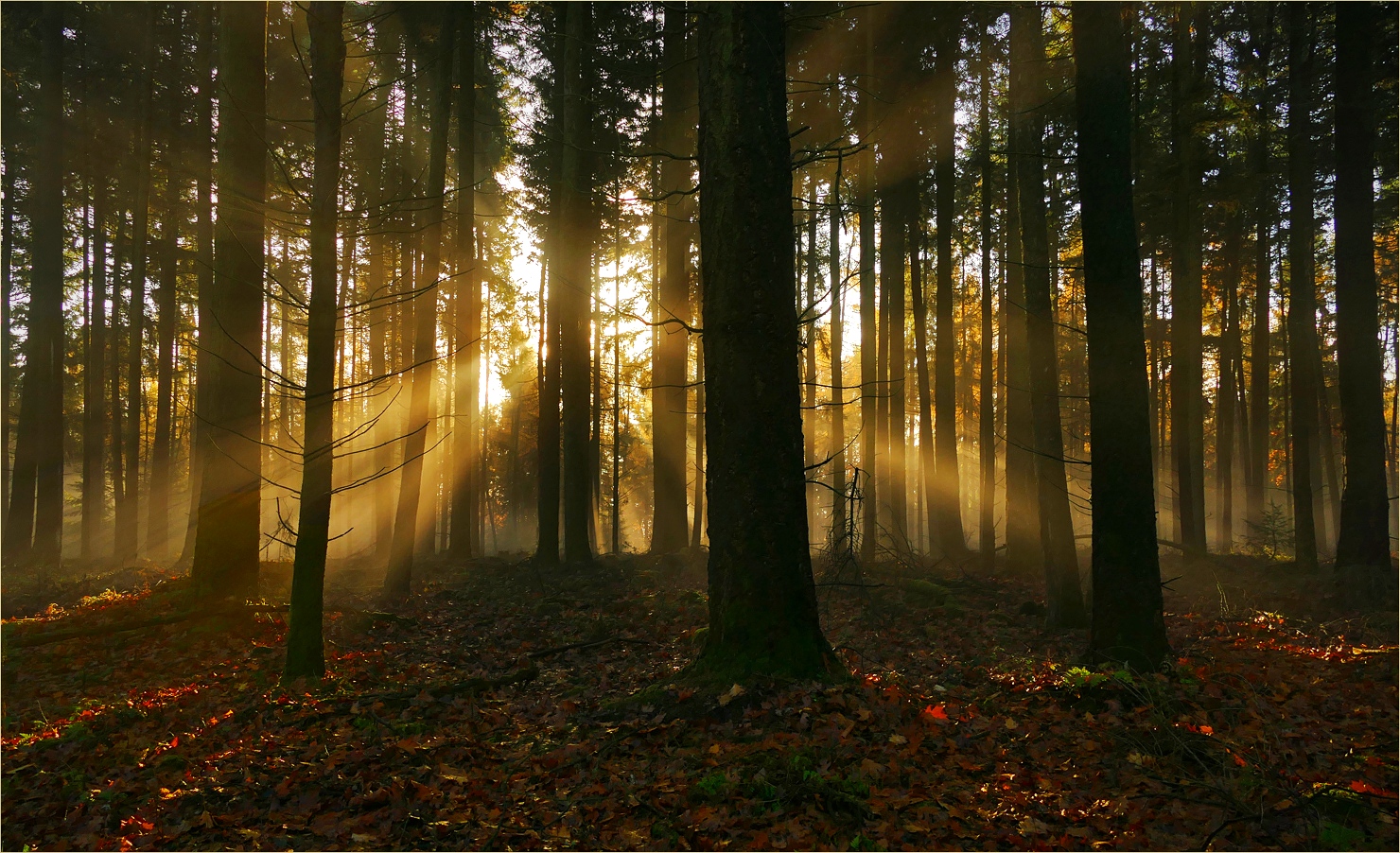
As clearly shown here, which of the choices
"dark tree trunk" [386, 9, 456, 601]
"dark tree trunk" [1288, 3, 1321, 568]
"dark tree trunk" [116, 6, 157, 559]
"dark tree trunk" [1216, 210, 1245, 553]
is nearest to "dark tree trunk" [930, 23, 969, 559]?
"dark tree trunk" [1288, 3, 1321, 568]

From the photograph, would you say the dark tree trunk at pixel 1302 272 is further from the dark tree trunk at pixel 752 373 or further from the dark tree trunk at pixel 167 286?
the dark tree trunk at pixel 167 286

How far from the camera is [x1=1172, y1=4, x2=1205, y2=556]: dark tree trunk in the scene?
15422 millimetres

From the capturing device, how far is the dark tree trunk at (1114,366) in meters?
6.31

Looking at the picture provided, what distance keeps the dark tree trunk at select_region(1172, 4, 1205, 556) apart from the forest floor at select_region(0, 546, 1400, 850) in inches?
359

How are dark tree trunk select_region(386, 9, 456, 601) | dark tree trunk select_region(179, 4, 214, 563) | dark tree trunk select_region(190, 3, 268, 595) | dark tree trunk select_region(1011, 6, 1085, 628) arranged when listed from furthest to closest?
dark tree trunk select_region(179, 4, 214, 563), dark tree trunk select_region(386, 9, 456, 601), dark tree trunk select_region(1011, 6, 1085, 628), dark tree trunk select_region(190, 3, 268, 595)

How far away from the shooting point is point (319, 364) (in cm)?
634

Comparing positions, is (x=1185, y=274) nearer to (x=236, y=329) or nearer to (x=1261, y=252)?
(x=1261, y=252)

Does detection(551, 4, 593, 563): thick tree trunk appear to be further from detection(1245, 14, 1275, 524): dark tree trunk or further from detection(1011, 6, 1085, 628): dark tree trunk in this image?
detection(1245, 14, 1275, 524): dark tree trunk

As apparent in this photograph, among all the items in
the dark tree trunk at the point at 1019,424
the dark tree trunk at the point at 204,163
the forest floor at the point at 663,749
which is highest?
the dark tree trunk at the point at 204,163

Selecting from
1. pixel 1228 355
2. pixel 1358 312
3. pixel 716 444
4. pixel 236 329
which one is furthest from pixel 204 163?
pixel 1228 355

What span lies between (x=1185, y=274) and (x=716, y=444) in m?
16.7

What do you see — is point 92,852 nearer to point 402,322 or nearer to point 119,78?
point 402,322

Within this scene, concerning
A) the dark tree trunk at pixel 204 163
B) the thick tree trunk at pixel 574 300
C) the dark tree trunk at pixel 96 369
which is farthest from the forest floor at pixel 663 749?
the dark tree trunk at pixel 96 369

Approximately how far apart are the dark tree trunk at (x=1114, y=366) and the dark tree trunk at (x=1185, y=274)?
1092 centimetres
